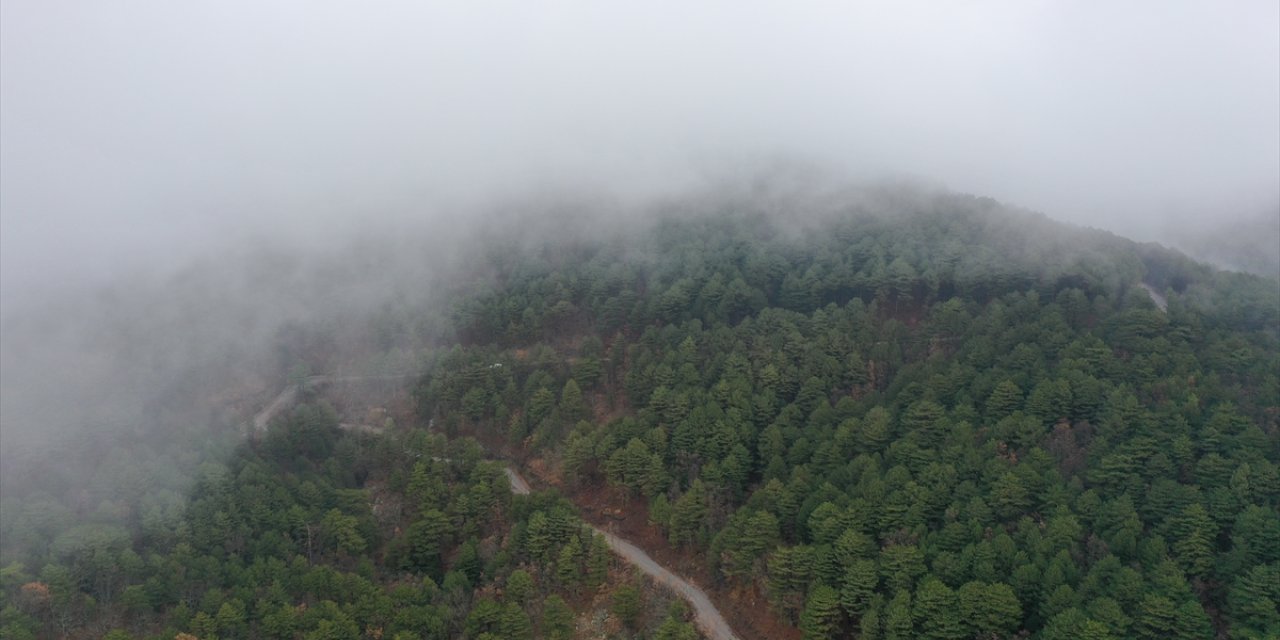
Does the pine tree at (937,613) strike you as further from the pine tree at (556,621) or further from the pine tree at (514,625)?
the pine tree at (514,625)

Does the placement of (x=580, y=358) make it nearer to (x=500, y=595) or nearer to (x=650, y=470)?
(x=650, y=470)

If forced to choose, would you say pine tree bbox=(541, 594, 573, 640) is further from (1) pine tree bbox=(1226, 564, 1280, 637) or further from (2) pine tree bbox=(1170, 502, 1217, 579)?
(1) pine tree bbox=(1226, 564, 1280, 637)

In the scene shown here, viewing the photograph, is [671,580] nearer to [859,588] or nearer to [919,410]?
[859,588]

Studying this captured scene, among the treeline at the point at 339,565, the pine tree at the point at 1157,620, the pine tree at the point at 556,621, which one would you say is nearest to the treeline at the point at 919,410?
the pine tree at the point at 1157,620

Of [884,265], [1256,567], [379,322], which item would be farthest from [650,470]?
[379,322]

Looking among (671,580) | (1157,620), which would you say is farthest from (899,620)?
(671,580)

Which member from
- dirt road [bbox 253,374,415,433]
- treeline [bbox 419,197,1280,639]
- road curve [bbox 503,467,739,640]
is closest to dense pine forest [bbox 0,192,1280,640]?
treeline [bbox 419,197,1280,639]
